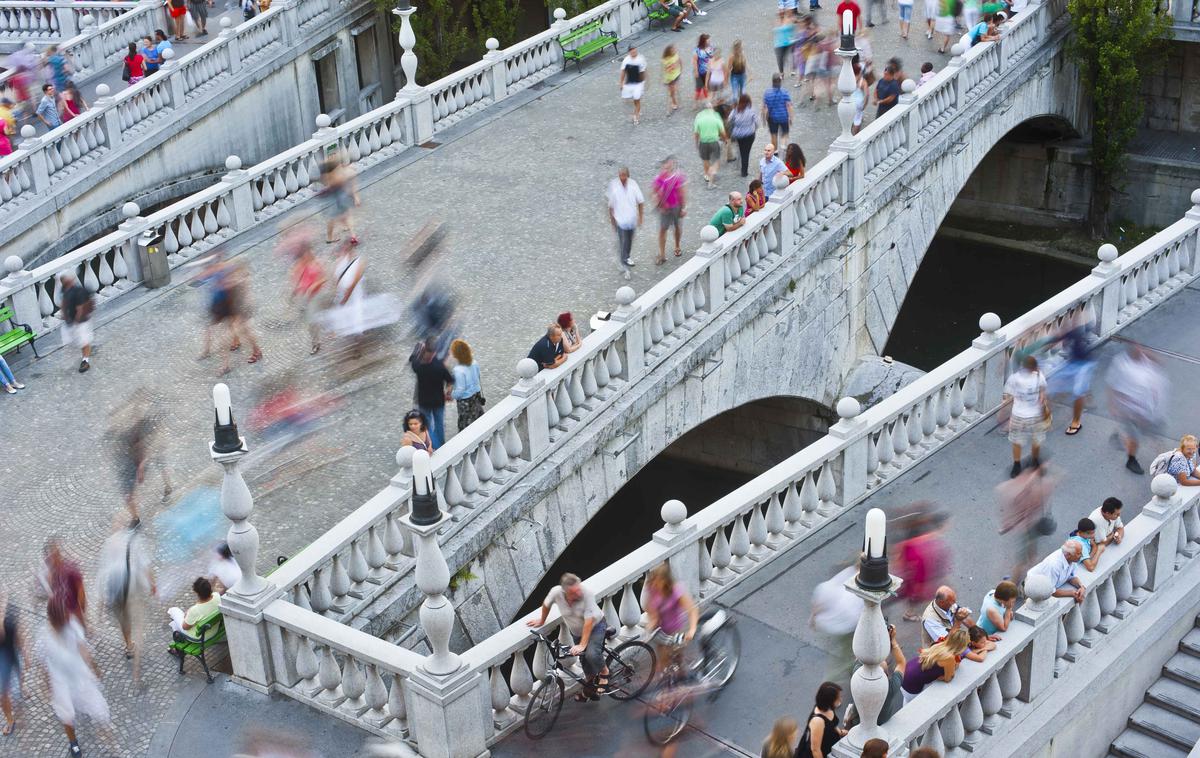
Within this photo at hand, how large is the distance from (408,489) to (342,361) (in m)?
4.93

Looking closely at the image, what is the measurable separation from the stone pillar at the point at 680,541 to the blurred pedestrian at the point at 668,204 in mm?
7514

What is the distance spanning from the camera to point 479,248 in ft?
78.4

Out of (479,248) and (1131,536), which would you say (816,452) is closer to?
(1131,536)

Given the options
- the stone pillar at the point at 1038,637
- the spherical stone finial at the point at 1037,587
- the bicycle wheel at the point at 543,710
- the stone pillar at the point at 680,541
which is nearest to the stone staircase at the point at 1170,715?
the stone pillar at the point at 1038,637

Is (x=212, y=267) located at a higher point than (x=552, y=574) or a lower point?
higher

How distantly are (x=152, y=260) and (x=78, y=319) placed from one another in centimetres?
235

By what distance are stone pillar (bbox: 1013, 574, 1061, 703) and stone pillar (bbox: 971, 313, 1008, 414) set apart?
205 inches

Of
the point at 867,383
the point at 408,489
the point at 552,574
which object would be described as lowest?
the point at 552,574

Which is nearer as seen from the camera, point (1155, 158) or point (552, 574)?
point (552, 574)

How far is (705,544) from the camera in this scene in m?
16.1

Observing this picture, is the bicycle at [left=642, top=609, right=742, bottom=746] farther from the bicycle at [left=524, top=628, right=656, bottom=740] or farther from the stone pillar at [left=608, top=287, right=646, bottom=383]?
the stone pillar at [left=608, top=287, right=646, bottom=383]

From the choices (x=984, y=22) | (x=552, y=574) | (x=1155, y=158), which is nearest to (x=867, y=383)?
(x=552, y=574)

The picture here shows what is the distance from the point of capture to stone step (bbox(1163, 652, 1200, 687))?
16.1 metres

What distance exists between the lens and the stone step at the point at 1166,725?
51.3 ft
